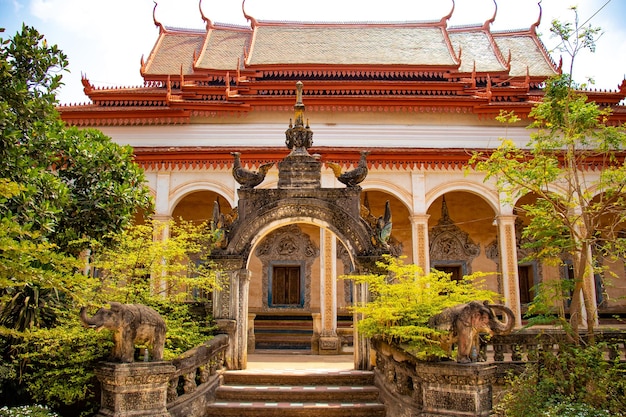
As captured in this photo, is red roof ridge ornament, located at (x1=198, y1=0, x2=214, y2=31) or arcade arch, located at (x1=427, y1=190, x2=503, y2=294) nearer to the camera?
arcade arch, located at (x1=427, y1=190, x2=503, y2=294)

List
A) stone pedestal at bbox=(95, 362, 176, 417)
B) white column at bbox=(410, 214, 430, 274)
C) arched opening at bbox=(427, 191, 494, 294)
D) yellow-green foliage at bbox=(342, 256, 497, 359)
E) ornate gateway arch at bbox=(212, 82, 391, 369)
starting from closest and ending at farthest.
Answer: stone pedestal at bbox=(95, 362, 176, 417) < yellow-green foliage at bbox=(342, 256, 497, 359) < ornate gateway arch at bbox=(212, 82, 391, 369) < white column at bbox=(410, 214, 430, 274) < arched opening at bbox=(427, 191, 494, 294)

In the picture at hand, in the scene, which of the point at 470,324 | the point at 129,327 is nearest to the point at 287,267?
the point at 129,327

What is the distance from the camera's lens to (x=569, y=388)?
21.1 feet

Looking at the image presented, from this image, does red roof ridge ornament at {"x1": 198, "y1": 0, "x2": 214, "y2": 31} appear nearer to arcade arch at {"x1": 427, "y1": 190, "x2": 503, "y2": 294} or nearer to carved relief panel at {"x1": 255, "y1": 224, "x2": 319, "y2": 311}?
carved relief panel at {"x1": 255, "y1": 224, "x2": 319, "y2": 311}

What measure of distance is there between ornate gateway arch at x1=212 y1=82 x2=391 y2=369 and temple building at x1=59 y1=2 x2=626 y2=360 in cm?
444

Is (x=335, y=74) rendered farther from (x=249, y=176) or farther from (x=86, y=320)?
(x=86, y=320)

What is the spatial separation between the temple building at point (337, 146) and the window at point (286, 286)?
0.03m

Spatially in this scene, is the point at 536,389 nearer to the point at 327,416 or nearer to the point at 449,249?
the point at 327,416

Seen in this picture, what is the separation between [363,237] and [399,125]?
896 cm

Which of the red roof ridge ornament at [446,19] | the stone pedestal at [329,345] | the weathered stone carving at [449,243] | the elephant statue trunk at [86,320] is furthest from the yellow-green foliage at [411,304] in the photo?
the red roof ridge ornament at [446,19]

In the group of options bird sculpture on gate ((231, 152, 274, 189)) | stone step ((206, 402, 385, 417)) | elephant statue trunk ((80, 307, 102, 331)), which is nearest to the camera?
elephant statue trunk ((80, 307, 102, 331))

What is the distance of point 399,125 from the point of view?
1677 centimetres

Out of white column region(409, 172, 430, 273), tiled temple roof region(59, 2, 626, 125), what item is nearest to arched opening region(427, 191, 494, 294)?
white column region(409, 172, 430, 273)

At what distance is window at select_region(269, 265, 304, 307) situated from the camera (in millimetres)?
16484
